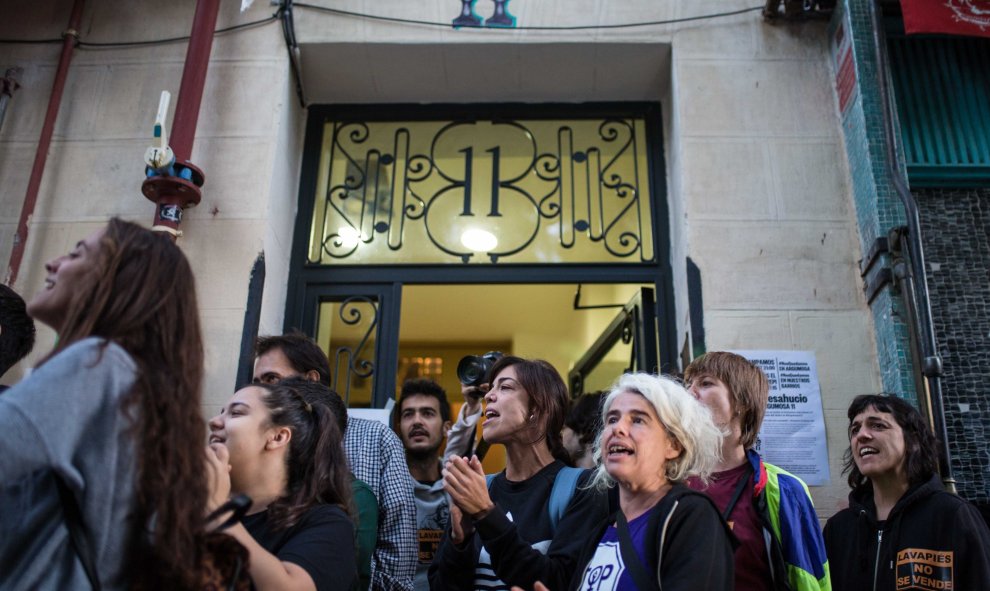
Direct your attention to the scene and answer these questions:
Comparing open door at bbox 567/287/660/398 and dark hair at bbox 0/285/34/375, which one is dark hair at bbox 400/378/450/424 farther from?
dark hair at bbox 0/285/34/375

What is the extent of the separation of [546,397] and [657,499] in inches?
36.2

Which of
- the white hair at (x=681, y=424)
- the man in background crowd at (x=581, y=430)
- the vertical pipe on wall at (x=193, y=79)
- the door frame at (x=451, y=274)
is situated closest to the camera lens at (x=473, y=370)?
the man in background crowd at (x=581, y=430)

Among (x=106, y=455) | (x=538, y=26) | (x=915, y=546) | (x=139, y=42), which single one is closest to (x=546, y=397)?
(x=915, y=546)

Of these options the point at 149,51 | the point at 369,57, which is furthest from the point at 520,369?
the point at 149,51

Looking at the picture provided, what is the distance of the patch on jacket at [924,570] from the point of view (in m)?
2.91

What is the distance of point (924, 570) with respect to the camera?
116 inches

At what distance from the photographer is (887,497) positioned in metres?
3.34

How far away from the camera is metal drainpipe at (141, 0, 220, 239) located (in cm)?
477

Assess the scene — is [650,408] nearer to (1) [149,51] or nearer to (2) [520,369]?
(2) [520,369]

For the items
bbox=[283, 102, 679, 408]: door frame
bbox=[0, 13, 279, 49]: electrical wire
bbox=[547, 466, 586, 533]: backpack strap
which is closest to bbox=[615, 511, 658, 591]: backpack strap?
bbox=[547, 466, 586, 533]: backpack strap

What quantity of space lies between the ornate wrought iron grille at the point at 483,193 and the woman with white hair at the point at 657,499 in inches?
109

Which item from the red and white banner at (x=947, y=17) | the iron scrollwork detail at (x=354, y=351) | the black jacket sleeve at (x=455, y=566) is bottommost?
the black jacket sleeve at (x=455, y=566)

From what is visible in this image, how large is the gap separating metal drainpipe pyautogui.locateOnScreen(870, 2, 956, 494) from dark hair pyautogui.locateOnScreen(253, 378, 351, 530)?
2695mm

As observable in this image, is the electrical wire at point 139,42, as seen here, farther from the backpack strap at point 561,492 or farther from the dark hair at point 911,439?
the dark hair at point 911,439
